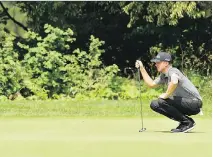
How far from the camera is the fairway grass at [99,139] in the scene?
22.0 ft

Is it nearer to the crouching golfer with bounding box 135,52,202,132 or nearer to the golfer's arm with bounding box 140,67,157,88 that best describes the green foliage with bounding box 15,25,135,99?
the golfer's arm with bounding box 140,67,157,88

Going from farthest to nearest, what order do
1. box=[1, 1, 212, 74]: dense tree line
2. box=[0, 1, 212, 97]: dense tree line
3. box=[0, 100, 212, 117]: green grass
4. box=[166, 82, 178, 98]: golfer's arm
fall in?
box=[1, 1, 212, 74]: dense tree line, box=[0, 1, 212, 97]: dense tree line, box=[0, 100, 212, 117]: green grass, box=[166, 82, 178, 98]: golfer's arm

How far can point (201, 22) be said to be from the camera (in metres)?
19.1

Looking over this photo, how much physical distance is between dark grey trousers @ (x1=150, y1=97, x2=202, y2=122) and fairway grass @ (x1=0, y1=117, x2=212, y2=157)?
261mm

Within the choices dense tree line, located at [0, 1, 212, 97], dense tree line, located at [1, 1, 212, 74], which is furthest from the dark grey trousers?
dense tree line, located at [1, 1, 212, 74]

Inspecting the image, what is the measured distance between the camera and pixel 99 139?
7.86m

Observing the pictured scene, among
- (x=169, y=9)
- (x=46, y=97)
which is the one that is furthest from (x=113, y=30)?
(x=46, y=97)

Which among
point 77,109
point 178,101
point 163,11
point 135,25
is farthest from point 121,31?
point 178,101

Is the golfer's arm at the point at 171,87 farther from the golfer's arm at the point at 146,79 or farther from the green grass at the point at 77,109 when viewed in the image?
the green grass at the point at 77,109

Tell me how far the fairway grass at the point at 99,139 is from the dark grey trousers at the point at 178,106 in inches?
10.3

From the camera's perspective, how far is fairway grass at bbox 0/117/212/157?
22.0ft

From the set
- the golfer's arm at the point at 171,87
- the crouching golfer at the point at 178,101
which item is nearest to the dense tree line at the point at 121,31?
the crouching golfer at the point at 178,101

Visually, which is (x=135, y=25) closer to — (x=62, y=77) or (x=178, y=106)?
(x=62, y=77)

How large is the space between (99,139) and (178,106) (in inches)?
57.9
